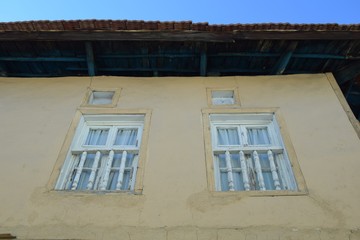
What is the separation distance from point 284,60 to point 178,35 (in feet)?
7.23

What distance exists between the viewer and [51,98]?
249 inches

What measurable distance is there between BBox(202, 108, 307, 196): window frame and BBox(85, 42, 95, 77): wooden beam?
2.57 metres

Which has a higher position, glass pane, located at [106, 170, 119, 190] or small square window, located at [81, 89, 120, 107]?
small square window, located at [81, 89, 120, 107]

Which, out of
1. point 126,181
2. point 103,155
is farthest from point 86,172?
point 126,181

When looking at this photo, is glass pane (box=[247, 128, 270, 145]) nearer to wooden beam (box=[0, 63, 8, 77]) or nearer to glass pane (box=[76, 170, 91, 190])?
glass pane (box=[76, 170, 91, 190])

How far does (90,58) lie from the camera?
6.63m

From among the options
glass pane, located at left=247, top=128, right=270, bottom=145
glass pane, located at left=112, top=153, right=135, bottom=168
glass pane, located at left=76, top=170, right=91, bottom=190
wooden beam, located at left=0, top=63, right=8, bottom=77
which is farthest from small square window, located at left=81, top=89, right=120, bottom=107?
glass pane, located at left=247, top=128, right=270, bottom=145

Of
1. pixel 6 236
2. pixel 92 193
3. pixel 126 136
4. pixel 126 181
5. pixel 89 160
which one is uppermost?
pixel 126 136

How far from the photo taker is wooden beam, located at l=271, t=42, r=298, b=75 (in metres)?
6.36

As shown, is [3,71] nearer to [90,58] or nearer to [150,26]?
[90,58]

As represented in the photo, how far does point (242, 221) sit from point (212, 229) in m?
0.40

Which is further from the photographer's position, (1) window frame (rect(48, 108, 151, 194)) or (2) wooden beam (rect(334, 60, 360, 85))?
(2) wooden beam (rect(334, 60, 360, 85))

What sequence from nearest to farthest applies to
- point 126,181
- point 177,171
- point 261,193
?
point 261,193, point 177,171, point 126,181

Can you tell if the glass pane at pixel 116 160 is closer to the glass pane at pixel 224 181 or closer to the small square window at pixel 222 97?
the glass pane at pixel 224 181
